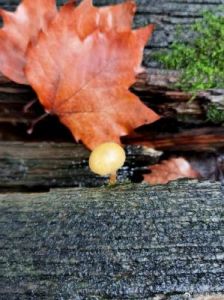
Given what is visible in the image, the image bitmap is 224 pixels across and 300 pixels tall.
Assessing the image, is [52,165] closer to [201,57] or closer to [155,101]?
[155,101]

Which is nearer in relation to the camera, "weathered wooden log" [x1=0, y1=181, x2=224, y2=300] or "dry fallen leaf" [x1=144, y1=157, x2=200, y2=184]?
"weathered wooden log" [x1=0, y1=181, x2=224, y2=300]

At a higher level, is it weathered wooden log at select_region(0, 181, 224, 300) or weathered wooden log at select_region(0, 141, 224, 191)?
weathered wooden log at select_region(0, 181, 224, 300)

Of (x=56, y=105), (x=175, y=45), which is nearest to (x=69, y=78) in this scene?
(x=56, y=105)

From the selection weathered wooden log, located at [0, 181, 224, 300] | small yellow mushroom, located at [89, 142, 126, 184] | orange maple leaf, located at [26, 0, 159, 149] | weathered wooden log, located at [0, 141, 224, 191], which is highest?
orange maple leaf, located at [26, 0, 159, 149]

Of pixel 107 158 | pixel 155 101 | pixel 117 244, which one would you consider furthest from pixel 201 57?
pixel 117 244

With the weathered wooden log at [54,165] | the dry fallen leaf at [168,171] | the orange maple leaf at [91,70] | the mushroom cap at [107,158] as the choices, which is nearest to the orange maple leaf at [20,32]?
the orange maple leaf at [91,70]

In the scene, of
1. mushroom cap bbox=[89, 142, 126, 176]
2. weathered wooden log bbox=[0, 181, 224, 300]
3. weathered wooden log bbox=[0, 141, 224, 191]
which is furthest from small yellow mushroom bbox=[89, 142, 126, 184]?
weathered wooden log bbox=[0, 141, 224, 191]

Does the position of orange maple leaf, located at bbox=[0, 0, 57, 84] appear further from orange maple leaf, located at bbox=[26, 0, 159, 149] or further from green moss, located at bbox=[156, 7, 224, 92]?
green moss, located at bbox=[156, 7, 224, 92]
